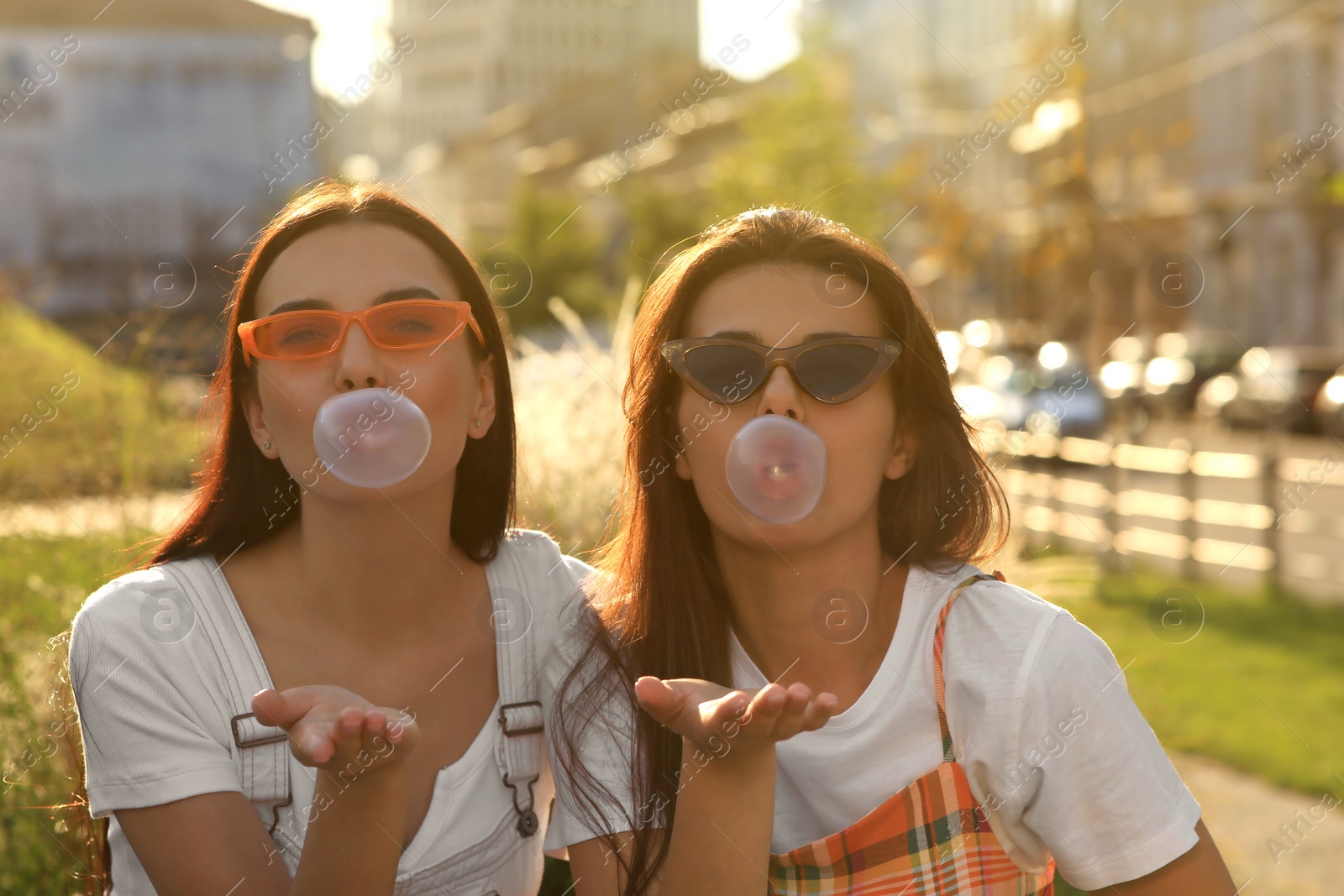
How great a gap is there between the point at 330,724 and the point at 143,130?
49.3 m

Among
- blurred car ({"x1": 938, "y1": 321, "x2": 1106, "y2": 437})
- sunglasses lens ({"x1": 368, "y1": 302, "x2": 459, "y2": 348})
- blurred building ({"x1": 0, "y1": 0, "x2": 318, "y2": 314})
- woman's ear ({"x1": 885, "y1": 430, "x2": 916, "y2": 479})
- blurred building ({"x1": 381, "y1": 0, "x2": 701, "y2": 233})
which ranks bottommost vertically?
blurred car ({"x1": 938, "y1": 321, "x2": 1106, "y2": 437})

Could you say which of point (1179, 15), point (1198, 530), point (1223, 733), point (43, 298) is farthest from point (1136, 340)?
point (43, 298)

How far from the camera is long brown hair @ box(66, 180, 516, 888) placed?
269 centimetres

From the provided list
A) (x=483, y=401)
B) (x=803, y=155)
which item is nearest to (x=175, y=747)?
(x=483, y=401)

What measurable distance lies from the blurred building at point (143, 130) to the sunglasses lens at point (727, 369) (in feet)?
147

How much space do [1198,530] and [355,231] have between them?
909cm

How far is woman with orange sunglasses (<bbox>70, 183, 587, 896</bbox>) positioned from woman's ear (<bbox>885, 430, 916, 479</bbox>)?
0.76 meters

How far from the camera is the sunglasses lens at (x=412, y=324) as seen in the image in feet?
8.25

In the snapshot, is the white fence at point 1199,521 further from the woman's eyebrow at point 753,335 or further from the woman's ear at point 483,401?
the woman's eyebrow at point 753,335

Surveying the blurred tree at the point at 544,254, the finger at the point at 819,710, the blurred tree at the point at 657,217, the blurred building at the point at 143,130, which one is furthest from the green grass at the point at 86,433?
the blurred building at the point at 143,130

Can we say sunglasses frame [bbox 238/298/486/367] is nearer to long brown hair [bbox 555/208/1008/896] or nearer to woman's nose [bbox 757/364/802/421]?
long brown hair [bbox 555/208/1008/896]

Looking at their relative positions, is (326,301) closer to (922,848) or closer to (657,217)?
(922,848)

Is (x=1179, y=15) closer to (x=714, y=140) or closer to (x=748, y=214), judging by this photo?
(x=714, y=140)

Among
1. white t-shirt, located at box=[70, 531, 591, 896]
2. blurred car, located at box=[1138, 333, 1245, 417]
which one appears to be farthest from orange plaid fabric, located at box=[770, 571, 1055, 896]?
blurred car, located at box=[1138, 333, 1245, 417]
